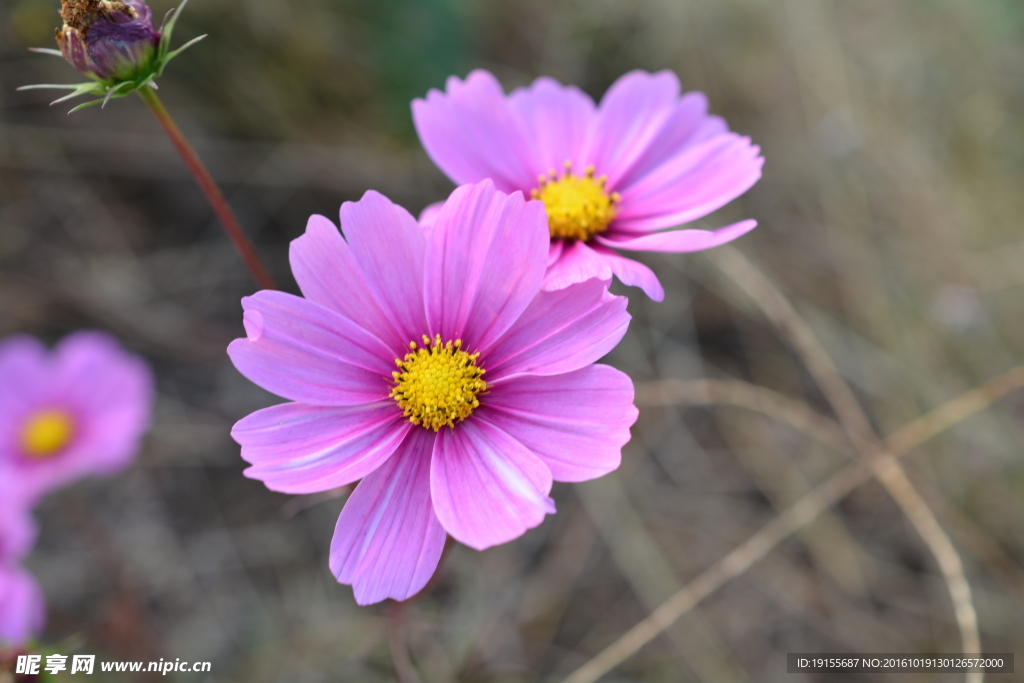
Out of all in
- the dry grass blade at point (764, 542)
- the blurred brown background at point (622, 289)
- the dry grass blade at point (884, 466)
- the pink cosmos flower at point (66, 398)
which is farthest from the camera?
the pink cosmos flower at point (66, 398)

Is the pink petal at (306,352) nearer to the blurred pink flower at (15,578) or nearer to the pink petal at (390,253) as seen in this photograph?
the pink petal at (390,253)

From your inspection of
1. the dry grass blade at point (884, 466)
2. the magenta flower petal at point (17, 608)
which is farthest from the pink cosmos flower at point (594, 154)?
the magenta flower petal at point (17, 608)

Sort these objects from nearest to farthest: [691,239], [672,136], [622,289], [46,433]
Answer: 1. [691,239]
2. [672,136]
3. [622,289]
4. [46,433]

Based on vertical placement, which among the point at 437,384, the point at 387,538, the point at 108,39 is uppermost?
the point at 108,39

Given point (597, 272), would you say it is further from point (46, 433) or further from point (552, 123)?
point (46, 433)

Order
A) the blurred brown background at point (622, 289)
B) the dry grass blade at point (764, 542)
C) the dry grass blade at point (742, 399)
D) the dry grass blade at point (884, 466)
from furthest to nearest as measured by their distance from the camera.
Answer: the blurred brown background at point (622, 289), the dry grass blade at point (742, 399), the dry grass blade at point (764, 542), the dry grass blade at point (884, 466)

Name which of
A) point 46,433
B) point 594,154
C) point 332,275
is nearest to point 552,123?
point 594,154

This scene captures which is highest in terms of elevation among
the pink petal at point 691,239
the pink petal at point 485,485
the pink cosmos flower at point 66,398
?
the pink petal at point 691,239
